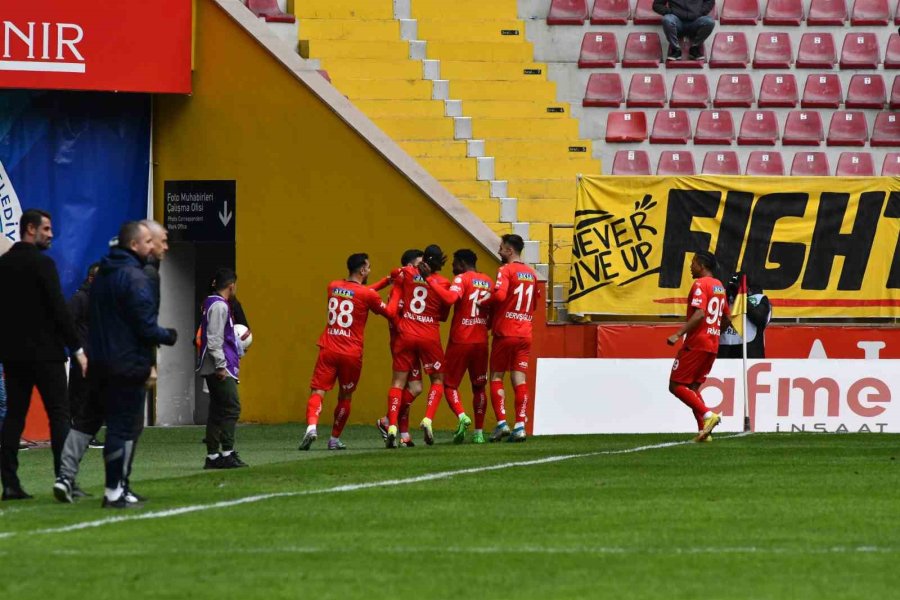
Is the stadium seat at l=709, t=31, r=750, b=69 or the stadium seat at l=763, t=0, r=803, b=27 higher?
the stadium seat at l=763, t=0, r=803, b=27

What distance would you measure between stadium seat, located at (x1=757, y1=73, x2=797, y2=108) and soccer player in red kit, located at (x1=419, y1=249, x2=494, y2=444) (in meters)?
8.83

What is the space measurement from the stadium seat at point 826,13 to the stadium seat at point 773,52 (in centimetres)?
61

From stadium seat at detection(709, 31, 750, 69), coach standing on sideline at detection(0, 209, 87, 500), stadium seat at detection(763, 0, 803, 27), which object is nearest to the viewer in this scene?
coach standing on sideline at detection(0, 209, 87, 500)

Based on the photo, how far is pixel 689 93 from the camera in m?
24.4

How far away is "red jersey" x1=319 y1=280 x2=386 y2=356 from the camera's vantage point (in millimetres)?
16062

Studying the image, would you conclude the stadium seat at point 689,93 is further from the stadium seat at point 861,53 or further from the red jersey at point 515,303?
the red jersey at point 515,303

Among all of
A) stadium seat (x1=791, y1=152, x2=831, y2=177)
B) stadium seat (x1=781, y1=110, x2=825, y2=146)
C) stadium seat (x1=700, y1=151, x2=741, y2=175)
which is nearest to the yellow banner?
stadium seat (x1=700, y1=151, x2=741, y2=175)

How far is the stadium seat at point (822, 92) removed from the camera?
80.2ft

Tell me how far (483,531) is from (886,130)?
16.9 metres

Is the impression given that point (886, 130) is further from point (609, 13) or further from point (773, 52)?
point (609, 13)

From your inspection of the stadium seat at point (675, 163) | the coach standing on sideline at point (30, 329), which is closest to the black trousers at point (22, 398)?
the coach standing on sideline at point (30, 329)

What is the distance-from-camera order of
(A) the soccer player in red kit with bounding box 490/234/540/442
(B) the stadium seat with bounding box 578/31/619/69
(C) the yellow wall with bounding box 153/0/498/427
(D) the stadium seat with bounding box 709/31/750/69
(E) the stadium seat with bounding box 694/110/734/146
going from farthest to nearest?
(D) the stadium seat with bounding box 709/31/750/69 → (B) the stadium seat with bounding box 578/31/619/69 → (E) the stadium seat with bounding box 694/110/734/146 → (C) the yellow wall with bounding box 153/0/498/427 → (A) the soccer player in red kit with bounding box 490/234/540/442

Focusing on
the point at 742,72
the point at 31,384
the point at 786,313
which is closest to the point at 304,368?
the point at 786,313

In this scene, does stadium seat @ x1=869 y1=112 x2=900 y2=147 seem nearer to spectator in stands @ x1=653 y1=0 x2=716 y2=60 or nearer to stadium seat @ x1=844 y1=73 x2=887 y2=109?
stadium seat @ x1=844 y1=73 x2=887 y2=109
